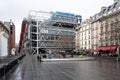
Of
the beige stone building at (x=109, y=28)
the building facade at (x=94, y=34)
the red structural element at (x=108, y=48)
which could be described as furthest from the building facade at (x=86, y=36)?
the red structural element at (x=108, y=48)

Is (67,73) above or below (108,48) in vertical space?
below

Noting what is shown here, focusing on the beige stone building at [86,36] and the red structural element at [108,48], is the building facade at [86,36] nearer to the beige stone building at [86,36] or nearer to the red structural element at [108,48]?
the beige stone building at [86,36]

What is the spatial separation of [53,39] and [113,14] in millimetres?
64415

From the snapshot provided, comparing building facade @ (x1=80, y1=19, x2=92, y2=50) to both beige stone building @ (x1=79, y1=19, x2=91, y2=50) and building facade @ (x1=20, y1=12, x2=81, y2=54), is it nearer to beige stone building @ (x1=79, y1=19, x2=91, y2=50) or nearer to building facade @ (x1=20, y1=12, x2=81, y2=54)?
beige stone building @ (x1=79, y1=19, x2=91, y2=50)

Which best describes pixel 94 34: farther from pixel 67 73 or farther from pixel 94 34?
pixel 67 73

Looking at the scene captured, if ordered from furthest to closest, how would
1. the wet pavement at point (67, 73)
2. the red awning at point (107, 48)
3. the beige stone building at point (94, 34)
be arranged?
the beige stone building at point (94, 34) → the red awning at point (107, 48) → the wet pavement at point (67, 73)

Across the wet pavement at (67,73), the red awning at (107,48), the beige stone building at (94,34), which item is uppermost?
the beige stone building at (94,34)

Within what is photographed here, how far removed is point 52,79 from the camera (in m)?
17.4

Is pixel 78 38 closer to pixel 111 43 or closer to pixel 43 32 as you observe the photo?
pixel 43 32

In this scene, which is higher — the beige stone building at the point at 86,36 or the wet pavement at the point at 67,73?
the beige stone building at the point at 86,36

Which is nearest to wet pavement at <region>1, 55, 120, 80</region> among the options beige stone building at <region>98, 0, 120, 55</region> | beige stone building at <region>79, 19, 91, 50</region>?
beige stone building at <region>98, 0, 120, 55</region>

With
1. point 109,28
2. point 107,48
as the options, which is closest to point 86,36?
point 109,28

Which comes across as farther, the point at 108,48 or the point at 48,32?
the point at 48,32

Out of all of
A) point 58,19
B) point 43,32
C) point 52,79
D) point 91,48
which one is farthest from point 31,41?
point 52,79
